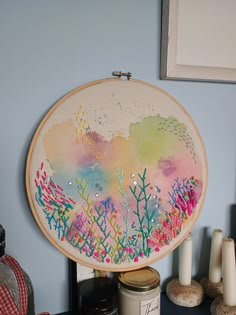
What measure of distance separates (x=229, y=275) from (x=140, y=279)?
196 mm

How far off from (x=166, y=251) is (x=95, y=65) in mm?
440

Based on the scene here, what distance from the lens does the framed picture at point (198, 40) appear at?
0.66 metres

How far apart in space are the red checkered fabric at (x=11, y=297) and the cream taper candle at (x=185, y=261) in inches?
14.5

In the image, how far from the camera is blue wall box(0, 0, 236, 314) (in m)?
0.59

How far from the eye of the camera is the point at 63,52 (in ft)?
2.04

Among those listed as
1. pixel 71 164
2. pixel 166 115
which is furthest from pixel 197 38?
pixel 71 164

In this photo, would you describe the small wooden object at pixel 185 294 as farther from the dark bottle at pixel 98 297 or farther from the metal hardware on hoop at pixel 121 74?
the metal hardware on hoop at pixel 121 74

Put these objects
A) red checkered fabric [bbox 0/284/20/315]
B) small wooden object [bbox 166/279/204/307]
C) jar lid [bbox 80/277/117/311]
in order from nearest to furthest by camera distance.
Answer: red checkered fabric [bbox 0/284/20/315], jar lid [bbox 80/277/117/311], small wooden object [bbox 166/279/204/307]

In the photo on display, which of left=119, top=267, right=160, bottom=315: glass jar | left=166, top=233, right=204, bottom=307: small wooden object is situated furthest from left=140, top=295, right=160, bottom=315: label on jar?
left=166, top=233, right=204, bottom=307: small wooden object

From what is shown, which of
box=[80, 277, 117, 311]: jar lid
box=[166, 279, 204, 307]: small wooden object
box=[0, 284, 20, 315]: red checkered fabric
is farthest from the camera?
box=[166, 279, 204, 307]: small wooden object

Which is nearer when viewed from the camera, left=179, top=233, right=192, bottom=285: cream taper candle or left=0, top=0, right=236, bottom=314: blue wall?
left=0, top=0, right=236, bottom=314: blue wall

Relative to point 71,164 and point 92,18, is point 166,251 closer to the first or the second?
point 71,164

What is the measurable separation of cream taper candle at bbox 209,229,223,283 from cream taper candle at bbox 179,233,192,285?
59 mm

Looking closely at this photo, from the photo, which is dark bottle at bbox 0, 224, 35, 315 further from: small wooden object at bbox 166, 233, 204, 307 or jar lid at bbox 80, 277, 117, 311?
small wooden object at bbox 166, 233, 204, 307
